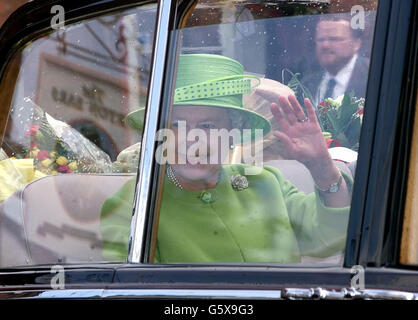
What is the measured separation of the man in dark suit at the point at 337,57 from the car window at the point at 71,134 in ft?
1.35

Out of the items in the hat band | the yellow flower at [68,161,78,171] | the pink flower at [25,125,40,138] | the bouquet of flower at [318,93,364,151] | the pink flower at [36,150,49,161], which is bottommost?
the yellow flower at [68,161,78,171]

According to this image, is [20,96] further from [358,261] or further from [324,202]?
[358,261]

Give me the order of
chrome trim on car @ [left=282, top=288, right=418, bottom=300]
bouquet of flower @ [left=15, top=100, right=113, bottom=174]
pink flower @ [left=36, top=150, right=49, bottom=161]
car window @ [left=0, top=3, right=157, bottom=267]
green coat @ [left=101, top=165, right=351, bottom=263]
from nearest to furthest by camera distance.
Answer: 1. chrome trim on car @ [left=282, top=288, right=418, bottom=300]
2. green coat @ [left=101, top=165, right=351, bottom=263]
3. car window @ [left=0, top=3, right=157, bottom=267]
4. bouquet of flower @ [left=15, top=100, right=113, bottom=174]
5. pink flower @ [left=36, top=150, right=49, bottom=161]

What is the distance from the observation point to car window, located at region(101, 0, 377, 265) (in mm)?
1522

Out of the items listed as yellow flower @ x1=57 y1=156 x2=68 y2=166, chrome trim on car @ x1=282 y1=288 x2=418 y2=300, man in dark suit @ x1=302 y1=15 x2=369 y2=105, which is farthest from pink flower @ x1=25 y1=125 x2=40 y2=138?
chrome trim on car @ x1=282 y1=288 x2=418 y2=300

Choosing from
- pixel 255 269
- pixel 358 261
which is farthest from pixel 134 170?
pixel 358 261

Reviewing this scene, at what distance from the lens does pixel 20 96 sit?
7.13 feet

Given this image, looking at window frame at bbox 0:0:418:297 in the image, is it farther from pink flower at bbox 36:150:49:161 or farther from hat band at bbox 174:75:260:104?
pink flower at bbox 36:150:49:161

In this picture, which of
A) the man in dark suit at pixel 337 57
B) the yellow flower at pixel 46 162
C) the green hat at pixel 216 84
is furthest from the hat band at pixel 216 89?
the yellow flower at pixel 46 162

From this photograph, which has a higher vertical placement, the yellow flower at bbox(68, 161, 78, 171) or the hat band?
the hat band

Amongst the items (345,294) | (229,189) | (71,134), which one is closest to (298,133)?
(229,189)

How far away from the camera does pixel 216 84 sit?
1699 mm

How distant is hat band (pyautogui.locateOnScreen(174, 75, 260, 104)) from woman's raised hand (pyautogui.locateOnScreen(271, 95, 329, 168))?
92 millimetres

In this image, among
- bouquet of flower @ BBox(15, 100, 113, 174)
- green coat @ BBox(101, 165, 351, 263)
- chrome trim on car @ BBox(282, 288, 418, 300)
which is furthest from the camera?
bouquet of flower @ BBox(15, 100, 113, 174)
